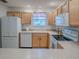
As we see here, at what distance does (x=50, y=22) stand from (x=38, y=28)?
2.87ft

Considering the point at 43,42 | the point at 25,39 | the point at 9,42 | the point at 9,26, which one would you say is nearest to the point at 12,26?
the point at 9,26

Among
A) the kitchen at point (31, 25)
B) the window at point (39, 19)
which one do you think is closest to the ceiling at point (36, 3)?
the kitchen at point (31, 25)

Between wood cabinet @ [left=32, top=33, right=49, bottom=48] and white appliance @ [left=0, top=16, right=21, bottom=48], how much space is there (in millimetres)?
1228

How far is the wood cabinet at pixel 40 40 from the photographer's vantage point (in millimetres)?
6933

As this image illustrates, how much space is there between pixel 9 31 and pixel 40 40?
1857 millimetres

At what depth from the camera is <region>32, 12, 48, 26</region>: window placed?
784 cm

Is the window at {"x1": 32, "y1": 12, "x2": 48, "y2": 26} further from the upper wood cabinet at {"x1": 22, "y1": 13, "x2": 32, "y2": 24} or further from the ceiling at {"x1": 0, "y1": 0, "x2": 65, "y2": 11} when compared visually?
the ceiling at {"x1": 0, "y1": 0, "x2": 65, "y2": 11}

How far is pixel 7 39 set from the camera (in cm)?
595

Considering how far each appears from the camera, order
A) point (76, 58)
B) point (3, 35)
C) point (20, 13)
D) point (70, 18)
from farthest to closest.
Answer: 1. point (20, 13)
2. point (3, 35)
3. point (70, 18)
4. point (76, 58)

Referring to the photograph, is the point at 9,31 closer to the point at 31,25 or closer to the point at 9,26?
the point at 9,26

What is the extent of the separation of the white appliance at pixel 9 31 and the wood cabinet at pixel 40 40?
1.23 meters

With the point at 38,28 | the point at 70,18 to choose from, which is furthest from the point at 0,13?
the point at 70,18

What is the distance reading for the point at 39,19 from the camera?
789 centimetres

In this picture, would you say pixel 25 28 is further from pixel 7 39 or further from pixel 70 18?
pixel 70 18
